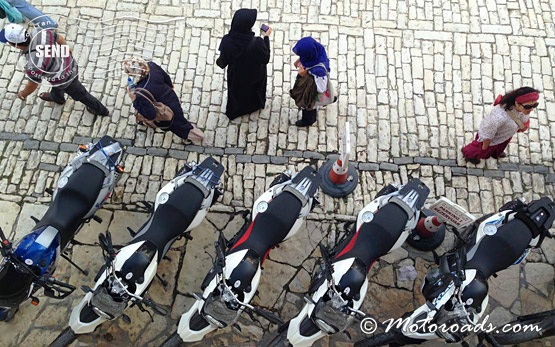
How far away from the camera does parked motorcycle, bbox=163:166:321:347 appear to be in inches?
209

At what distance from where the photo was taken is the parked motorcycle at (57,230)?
5.50m

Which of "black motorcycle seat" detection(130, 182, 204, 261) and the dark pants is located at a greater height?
the dark pants

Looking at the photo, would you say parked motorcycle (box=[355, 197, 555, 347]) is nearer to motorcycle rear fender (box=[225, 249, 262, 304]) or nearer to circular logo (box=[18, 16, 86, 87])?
motorcycle rear fender (box=[225, 249, 262, 304])

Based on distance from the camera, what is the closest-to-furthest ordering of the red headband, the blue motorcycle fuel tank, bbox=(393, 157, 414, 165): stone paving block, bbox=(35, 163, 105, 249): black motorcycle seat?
1. the blue motorcycle fuel tank
2. bbox=(35, 163, 105, 249): black motorcycle seat
3. the red headband
4. bbox=(393, 157, 414, 165): stone paving block

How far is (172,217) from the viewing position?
5.95 m

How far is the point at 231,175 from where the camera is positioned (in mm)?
7414

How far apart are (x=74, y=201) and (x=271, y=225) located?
101 inches

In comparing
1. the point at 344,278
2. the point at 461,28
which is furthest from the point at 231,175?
the point at 461,28

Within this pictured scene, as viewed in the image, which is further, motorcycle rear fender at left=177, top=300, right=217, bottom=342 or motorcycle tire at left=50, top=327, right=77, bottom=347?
motorcycle tire at left=50, top=327, right=77, bottom=347

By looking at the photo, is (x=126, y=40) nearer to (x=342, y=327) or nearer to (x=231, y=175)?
(x=231, y=175)

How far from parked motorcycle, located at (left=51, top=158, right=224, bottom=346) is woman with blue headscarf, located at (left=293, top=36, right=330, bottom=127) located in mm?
1855

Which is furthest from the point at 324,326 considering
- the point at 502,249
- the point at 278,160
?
the point at 278,160

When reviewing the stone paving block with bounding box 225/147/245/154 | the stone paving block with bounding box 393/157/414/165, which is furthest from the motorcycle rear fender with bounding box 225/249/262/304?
the stone paving block with bounding box 393/157/414/165

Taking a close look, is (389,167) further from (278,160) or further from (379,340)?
(379,340)
